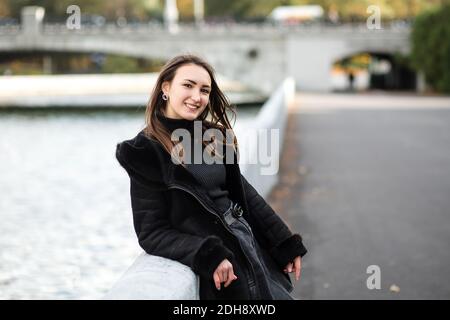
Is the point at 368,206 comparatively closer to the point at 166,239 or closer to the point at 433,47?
the point at 166,239

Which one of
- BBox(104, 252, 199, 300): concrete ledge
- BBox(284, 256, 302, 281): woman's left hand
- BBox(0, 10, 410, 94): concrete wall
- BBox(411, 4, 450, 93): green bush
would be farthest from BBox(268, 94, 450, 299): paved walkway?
BBox(0, 10, 410, 94): concrete wall

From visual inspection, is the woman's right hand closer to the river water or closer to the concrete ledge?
the concrete ledge

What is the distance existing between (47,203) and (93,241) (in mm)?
3737

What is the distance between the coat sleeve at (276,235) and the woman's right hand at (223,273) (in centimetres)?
49

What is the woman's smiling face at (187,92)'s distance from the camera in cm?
336

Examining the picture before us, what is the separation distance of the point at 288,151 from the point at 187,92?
1259 cm

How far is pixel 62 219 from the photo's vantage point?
42.8ft

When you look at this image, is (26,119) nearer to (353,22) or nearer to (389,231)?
(353,22)

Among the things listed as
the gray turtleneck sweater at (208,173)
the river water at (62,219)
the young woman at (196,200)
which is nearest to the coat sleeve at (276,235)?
the young woman at (196,200)

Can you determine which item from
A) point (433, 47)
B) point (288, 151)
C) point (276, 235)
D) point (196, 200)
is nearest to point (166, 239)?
point (196, 200)

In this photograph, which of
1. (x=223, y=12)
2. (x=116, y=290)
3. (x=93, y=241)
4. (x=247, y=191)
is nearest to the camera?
(x=116, y=290)

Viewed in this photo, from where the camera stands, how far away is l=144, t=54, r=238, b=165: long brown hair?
10.8ft
